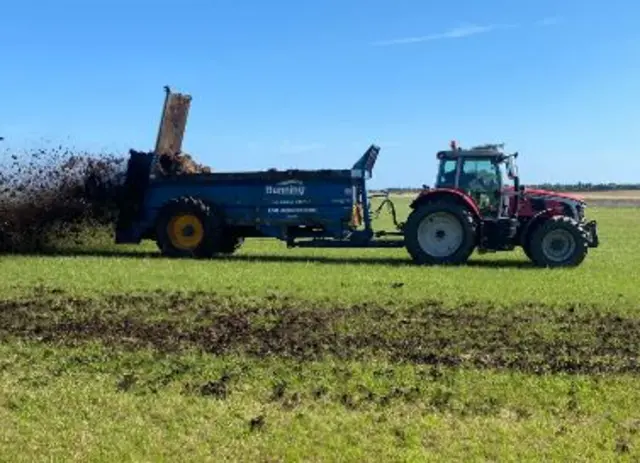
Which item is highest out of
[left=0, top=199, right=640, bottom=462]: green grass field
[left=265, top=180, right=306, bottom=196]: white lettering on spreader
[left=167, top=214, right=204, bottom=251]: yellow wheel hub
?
[left=265, top=180, right=306, bottom=196]: white lettering on spreader

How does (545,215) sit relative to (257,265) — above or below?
above

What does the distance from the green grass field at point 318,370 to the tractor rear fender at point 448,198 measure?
351 cm

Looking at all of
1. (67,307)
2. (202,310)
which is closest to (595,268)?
(202,310)

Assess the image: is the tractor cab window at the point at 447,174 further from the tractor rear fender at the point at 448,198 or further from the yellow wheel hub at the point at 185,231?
the yellow wheel hub at the point at 185,231

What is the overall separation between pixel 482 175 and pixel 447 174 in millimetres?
680

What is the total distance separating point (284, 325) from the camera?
32.0 feet

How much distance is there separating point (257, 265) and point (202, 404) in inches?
418

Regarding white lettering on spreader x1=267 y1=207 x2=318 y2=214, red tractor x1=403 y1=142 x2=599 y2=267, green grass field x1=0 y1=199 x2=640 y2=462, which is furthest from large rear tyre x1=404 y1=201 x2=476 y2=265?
green grass field x1=0 y1=199 x2=640 y2=462

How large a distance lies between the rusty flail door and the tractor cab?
6.15 meters

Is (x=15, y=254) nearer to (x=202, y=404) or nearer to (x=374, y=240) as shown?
(x=374, y=240)

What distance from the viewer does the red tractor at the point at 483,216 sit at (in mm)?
17188

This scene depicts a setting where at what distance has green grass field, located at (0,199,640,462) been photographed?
5.58 meters

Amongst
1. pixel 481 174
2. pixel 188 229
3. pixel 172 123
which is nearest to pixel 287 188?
pixel 188 229

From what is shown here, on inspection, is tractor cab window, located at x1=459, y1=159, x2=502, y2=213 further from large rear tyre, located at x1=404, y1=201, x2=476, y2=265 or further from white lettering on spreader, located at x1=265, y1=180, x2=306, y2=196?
white lettering on spreader, located at x1=265, y1=180, x2=306, y2=196
